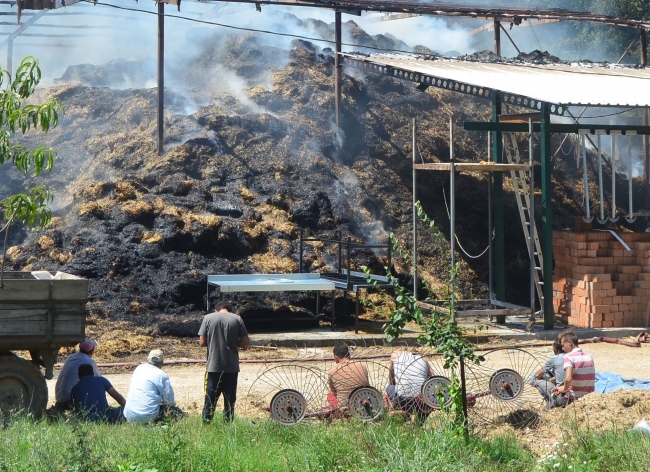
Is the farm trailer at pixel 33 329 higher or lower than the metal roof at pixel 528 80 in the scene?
lower

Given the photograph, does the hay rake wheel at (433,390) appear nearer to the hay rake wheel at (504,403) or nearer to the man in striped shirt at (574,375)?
the hay rake wheel at (504,403)

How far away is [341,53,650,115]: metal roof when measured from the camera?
1600 cm

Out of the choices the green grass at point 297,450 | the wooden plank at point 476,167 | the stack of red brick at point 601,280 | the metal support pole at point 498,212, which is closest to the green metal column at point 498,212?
the metal support pole at point 498,212

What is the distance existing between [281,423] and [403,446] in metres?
1.51

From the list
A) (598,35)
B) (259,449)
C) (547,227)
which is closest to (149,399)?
(259,449)

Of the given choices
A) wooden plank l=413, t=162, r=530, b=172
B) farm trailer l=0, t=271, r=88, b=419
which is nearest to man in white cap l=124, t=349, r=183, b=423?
farm trailer l=0, t=271, r=88, b=419

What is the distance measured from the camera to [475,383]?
1091 cm

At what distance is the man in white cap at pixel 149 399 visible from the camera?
29.6 ft

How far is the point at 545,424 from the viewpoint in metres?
8.95

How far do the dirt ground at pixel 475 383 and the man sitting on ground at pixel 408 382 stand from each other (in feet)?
0.71

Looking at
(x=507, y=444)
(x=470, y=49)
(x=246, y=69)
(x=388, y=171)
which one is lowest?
(x=507, y=444)

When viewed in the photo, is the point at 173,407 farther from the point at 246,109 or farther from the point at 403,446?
the point at 246,109

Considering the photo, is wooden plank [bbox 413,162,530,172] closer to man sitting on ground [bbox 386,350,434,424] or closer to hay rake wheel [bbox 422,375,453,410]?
man sitting on ground [bbox 386,350,434,424]

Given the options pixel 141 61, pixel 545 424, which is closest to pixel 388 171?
pixel 141 61
